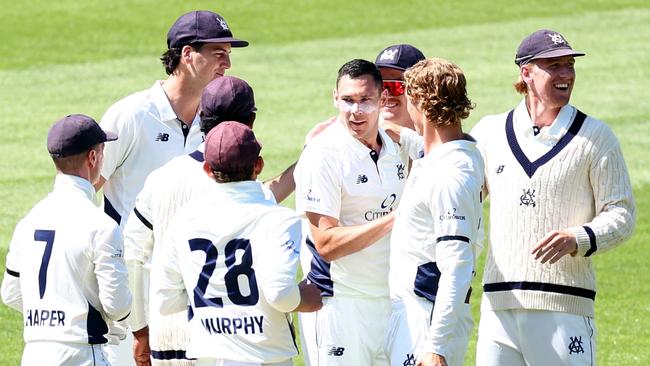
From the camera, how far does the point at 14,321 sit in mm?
10359

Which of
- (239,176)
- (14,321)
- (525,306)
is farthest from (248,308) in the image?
(14,321)

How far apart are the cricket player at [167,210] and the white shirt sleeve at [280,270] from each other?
0.79 ft

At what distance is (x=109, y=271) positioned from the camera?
239 inches

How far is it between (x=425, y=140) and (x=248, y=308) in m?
1.15

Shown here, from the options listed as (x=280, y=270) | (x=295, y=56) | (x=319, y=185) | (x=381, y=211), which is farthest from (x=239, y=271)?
(x=295, y=56)

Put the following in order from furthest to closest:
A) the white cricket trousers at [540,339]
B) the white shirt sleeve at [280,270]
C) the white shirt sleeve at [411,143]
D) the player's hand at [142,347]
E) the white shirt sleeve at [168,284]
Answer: the white shirt sleeve at [411,143], the player's hand at [142,347], the white cricket trousers at [540,339], the white shirt sleeve at [168,284], the white shirt sleeve at [280,270]

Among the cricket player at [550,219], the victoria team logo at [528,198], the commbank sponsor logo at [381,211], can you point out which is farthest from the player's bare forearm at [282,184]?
the victoria team logo at [528,198]

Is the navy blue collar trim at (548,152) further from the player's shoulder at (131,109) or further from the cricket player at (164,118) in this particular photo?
the player's shoulder at (131,109)

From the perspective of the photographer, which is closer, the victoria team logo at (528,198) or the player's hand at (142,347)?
the victoria team logo at (528,198)

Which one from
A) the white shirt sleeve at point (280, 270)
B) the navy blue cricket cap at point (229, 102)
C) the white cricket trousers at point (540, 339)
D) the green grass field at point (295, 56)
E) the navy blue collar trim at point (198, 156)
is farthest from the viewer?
the green grass field at point (295, 56)

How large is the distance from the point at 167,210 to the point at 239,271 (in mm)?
838

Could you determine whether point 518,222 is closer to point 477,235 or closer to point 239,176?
point 477,235

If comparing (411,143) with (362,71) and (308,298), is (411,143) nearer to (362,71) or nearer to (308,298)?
(362,71)

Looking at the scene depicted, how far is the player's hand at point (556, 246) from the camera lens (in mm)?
6234
